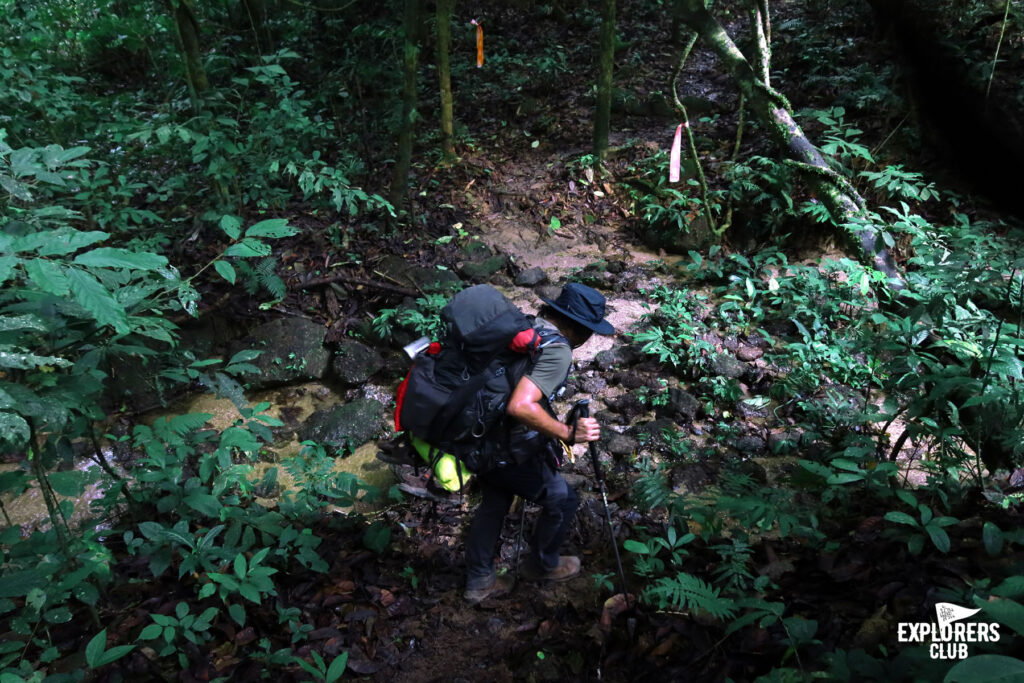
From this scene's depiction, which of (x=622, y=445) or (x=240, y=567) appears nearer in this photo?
(x=240, y=567)

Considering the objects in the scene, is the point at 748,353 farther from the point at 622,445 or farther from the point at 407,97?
the point at 407,97

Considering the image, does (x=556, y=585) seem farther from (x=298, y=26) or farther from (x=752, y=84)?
(x=298, y=26)

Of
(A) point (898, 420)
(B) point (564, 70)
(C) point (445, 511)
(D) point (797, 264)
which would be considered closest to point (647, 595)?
(C) point (445, 511)

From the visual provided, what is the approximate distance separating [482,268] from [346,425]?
113 inches

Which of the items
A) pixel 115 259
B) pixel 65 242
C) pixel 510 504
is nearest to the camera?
pixel 115 259

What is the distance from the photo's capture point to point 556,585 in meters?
3.95

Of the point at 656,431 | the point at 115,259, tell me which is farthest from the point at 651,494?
the point at 115,259

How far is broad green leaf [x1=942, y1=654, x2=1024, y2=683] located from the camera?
1.47m

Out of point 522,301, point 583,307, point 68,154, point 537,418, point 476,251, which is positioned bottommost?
point 522,301

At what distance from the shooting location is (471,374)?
3186mm

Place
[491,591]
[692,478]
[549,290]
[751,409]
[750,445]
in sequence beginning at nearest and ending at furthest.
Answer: [491,591]
[692,478]
[750,445]
[751,409]
[549,290]

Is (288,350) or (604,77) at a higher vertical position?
(604,77)

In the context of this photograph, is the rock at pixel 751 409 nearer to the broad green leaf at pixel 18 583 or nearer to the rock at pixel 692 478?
the rock at pixel 692 478

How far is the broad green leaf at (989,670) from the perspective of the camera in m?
1.47
